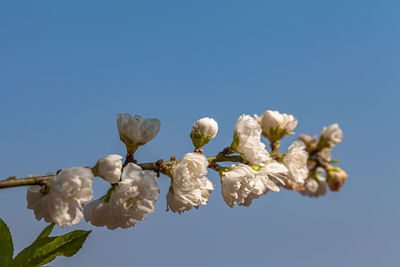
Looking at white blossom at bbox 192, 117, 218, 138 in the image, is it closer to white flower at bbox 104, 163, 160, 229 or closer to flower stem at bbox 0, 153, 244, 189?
flower stem at bbox 0, 153, 244, 189

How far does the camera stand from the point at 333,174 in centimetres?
304

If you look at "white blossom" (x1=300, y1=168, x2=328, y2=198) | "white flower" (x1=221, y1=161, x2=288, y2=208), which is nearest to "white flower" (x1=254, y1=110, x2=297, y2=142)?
"white flower" (x1=221, y1=161, x2=288, y2=208)

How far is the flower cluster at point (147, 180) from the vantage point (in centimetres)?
121

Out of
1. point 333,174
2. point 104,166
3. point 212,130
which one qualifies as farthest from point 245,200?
point 333,174

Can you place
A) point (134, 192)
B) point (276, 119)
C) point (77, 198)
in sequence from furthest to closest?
point (276, 119), point (134, 192), point (77, 198)

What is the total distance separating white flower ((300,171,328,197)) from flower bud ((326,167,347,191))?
0.12 m

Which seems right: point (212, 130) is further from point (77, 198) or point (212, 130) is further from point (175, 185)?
point (77, 198)

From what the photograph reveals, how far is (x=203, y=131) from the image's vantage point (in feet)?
5.38

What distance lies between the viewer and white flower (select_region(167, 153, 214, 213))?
1449 millimetres

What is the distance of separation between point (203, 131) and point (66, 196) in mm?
650

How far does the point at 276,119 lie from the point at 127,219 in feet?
4.20

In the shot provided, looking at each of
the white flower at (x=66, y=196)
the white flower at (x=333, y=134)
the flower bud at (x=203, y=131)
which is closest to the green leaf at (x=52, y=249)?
the white flower at (x=66, y=196)

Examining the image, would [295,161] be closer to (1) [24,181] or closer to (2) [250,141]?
(2) [250,141]

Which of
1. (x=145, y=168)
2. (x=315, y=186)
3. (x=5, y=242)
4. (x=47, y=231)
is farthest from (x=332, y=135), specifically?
(x=5, y=242)
